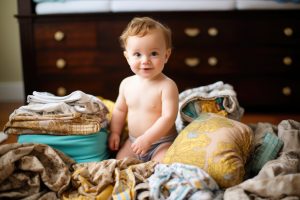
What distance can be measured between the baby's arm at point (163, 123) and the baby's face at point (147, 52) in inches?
2.9

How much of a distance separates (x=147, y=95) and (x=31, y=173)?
43 centimetres

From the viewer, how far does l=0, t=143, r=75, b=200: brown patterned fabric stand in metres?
0.85

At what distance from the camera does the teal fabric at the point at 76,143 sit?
3.49ft

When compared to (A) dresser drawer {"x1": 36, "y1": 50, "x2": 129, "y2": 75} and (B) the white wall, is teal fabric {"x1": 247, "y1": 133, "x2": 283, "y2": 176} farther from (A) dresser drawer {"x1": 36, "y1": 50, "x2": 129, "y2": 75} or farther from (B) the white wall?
(B) the white wall

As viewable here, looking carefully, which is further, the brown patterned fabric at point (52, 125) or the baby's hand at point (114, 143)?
the baby's hand at point (114, 143)

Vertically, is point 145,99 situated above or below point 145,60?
below

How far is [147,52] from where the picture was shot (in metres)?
1.08

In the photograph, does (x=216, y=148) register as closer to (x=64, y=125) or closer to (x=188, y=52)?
(x=64, y=125)

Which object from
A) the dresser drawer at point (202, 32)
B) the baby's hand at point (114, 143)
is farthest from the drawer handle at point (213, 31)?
the baby's hand at point (114, 143)

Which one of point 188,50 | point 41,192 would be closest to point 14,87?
point 188,50

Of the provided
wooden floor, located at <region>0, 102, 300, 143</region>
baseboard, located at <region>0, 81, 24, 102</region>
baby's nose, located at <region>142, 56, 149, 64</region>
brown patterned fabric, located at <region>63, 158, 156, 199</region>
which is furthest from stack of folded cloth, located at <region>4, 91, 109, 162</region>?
baseboard, located at <region>0, 81, 24, 102</region>

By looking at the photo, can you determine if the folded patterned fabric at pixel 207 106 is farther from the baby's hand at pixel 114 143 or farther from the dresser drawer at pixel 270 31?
the dresser drawer at pixel 270 31

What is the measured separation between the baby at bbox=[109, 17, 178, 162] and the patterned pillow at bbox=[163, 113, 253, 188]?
9 cm

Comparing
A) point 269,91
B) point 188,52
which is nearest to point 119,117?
point 188,52
